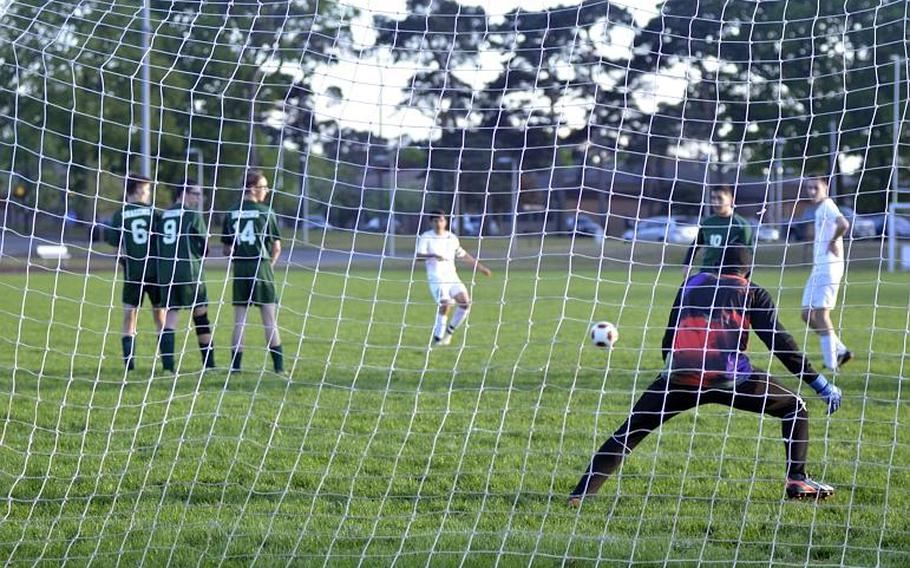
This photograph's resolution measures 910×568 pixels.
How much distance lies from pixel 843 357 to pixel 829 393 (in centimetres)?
371

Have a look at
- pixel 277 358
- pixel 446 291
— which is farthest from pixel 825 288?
pixel 277 358

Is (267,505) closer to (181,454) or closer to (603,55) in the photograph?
(181,454)

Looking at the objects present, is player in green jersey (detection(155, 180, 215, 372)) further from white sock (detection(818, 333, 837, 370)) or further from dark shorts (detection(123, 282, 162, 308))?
white sock (detection(818, 333, 837, 370))

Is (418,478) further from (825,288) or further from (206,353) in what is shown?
(825,288)

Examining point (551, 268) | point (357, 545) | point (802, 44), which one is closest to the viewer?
point (357, 545)

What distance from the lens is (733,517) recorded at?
4.63 metres

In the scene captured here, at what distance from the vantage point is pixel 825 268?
29.1ft

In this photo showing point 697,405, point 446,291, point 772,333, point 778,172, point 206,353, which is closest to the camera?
point 697,405

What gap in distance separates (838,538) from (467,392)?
3.73 meters

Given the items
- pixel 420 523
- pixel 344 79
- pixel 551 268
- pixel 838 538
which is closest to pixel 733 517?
pixel 838 538

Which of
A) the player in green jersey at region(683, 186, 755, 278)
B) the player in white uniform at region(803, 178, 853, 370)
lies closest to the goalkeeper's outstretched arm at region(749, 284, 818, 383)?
the player in green jersey at region(683, 186, 755, 278)

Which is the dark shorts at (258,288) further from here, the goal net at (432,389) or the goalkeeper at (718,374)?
the goalkeeper at (718,374)

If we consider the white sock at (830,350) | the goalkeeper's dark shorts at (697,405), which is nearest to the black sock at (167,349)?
the goalkeeper's dark shorts at (697,405)

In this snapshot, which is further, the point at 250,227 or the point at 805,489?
the point at 250,227
